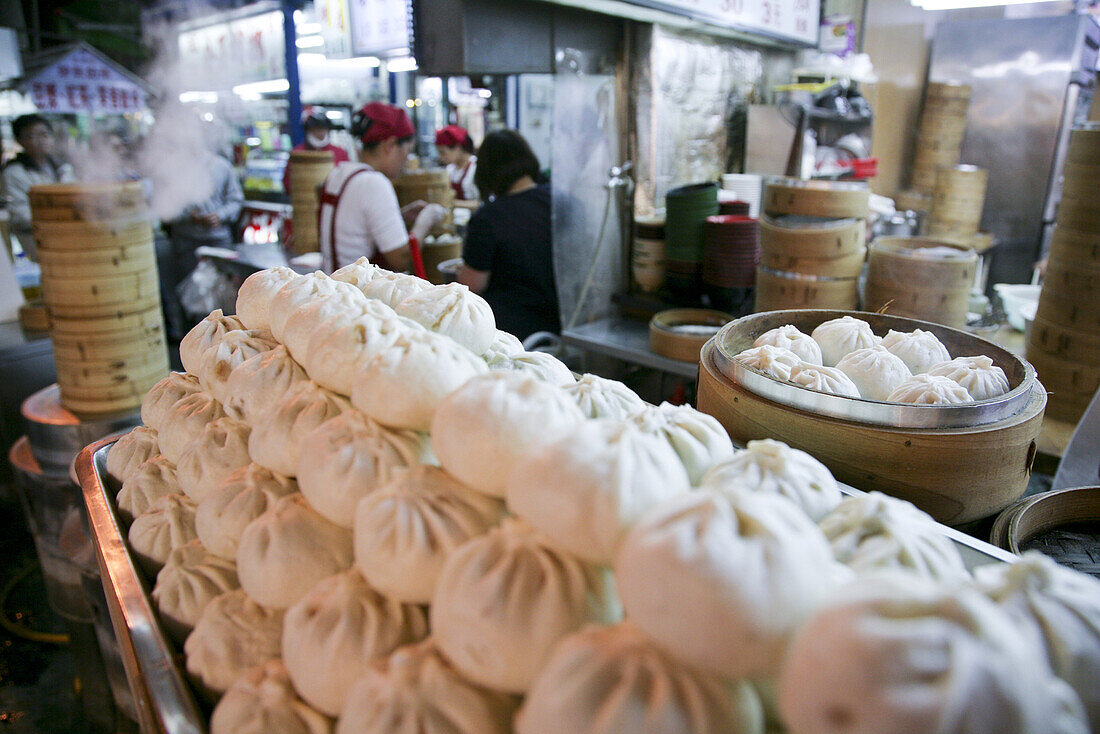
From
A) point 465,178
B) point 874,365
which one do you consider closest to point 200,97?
point 465,178

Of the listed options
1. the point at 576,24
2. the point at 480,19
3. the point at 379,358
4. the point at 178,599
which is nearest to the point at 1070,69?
the point at 576,24

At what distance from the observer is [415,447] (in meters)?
1.18

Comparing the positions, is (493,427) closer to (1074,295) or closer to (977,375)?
(977,375)

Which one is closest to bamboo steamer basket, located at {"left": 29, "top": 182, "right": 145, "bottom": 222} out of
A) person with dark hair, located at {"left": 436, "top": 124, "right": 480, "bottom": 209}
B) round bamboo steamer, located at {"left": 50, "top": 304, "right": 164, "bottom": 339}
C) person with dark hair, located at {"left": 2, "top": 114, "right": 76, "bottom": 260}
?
round bamboo steamer, located at {"left": 50, "top": 304, "right": 164, "bottom": 339}

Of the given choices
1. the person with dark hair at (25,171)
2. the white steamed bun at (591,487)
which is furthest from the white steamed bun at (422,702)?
the person with dark hair at (25,171)

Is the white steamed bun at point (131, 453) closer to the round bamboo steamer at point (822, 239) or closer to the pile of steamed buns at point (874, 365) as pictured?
the pile of steamed buns at point (874, 365)

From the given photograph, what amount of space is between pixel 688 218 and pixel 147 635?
130 inches

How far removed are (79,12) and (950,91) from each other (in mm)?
14862

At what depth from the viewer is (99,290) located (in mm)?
2957

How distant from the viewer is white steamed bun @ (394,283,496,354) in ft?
4.79

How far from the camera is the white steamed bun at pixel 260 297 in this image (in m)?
1.76

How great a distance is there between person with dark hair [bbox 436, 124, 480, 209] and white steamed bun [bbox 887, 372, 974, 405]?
22.6 ft

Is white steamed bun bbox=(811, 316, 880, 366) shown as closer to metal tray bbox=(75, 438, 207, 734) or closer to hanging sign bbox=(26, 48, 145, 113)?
metal tray bbox=(75, 438, 207, 734)

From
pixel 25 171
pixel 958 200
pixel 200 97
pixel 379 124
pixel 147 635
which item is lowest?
pixel 147 635
